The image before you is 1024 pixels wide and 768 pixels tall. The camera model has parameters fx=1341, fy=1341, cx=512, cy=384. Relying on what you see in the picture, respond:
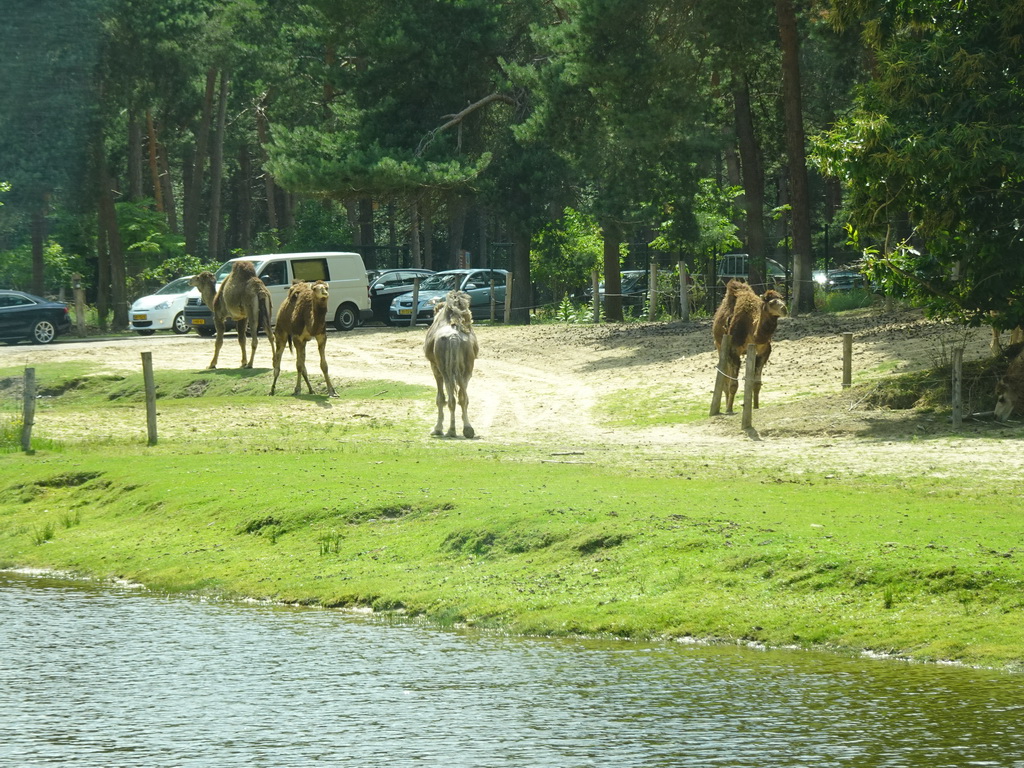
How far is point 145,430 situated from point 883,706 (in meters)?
15.5

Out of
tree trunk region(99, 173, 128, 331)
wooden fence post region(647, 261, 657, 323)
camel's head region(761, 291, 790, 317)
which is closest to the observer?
camel's head region(761, 291, 790, 317)

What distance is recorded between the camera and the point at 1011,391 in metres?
17.5

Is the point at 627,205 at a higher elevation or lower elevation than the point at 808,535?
higher

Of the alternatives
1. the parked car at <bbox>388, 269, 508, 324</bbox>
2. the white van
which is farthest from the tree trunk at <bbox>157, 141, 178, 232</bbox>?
the white van

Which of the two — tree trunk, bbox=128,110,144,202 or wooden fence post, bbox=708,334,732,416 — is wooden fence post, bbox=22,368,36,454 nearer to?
wooden fence post, bbox=708,334,732,416

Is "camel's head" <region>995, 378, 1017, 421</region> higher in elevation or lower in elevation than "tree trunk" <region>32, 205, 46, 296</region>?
lower

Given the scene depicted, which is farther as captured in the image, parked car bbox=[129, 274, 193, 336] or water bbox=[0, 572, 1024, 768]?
parked car bbox=[129, 274, 193, 336]

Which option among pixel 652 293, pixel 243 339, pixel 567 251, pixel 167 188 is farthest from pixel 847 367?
pixel 167 188

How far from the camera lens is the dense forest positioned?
17734mm

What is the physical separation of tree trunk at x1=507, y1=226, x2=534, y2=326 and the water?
1221 inches

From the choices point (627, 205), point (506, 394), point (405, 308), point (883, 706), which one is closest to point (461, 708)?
point (883, 706)

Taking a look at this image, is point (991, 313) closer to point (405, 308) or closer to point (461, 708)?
point (461, 708)

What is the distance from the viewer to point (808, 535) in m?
10.8

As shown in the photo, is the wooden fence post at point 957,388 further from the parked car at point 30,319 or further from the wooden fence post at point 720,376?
the parked car at point 30,319
